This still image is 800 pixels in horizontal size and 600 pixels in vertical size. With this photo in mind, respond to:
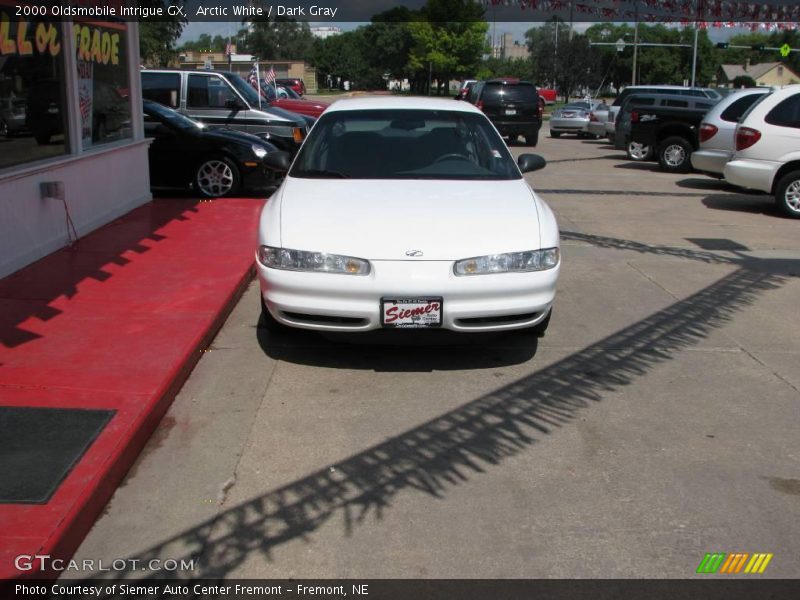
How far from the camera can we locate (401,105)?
716 cm

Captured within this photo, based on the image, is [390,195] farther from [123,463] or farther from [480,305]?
[123,463]

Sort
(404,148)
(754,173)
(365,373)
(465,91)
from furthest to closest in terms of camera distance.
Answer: (465,91), (754,173), (404,148), (365,373)

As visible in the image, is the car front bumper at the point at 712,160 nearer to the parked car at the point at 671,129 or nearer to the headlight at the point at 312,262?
the parked car at the point at 671,129

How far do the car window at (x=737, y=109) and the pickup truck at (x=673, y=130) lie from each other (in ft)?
8.90

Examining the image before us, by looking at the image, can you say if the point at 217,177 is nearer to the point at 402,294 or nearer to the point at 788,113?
the point at 402,294

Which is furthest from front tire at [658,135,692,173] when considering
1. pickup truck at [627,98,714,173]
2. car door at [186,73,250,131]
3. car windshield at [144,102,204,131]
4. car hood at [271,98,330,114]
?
car windshield at [144,102,204,131]

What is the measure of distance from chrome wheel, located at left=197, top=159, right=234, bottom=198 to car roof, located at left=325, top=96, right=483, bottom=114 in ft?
14.9

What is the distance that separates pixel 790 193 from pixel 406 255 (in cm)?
888

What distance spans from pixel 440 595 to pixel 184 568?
3.23ft

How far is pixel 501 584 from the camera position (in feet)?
10.6

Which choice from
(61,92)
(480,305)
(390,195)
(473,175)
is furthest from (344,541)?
(61,92)

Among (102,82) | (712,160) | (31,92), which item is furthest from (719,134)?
(31,92)

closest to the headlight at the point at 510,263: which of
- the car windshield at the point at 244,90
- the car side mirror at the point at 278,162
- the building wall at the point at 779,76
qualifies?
the car side mirror at the point at 278,162

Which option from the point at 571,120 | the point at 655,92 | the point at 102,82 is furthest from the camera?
the point at 571,120
